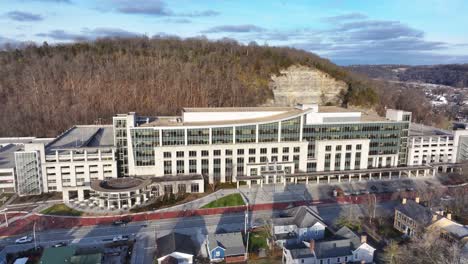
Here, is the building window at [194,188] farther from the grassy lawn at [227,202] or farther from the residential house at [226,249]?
the residential house at [226,249]

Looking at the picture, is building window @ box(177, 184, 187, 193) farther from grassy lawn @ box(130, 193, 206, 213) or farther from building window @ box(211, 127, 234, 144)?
building window @ box(211, 127, 234, 144)

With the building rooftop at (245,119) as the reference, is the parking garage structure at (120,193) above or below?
below

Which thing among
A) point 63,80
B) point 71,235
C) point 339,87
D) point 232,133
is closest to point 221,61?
point 339,87

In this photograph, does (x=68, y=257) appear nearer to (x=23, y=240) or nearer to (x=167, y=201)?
(x=23, y=240)

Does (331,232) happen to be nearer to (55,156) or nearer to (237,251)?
(237,251)

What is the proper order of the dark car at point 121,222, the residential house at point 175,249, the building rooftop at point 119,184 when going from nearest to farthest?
the residential house at point 175,249 → the dark car at point 121,222 → the building rooftop at point 119,184

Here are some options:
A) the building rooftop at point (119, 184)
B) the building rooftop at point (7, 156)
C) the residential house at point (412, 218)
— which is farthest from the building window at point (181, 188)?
the residential house at point (412, 218)

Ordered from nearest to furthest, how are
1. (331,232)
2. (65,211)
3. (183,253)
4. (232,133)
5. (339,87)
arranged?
(183,253) < (331,232) < (65,211) < (232,133) < (339,87)
